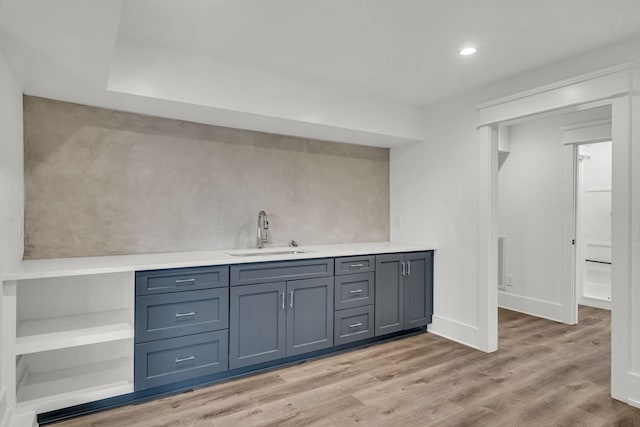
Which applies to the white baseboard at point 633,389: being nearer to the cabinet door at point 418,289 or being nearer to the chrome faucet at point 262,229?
the cabinet door at point 418,289

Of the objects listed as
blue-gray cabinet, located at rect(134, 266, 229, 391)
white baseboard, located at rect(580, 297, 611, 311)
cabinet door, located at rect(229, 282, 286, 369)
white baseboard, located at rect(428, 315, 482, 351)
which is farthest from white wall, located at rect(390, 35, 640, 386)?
white baseboard, located at rect(580, 297, 611, 311)

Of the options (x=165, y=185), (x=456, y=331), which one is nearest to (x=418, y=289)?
(x=456, y=331)

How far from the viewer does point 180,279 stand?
8.21ft

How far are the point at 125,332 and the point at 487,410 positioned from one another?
229cm

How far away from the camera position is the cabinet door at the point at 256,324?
270cm

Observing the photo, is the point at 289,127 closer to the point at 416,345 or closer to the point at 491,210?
the point at 491,210

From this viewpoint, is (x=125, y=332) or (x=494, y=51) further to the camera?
(x=494, y=51)

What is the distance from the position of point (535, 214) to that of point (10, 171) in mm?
4915

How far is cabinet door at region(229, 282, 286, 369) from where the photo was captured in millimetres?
2697

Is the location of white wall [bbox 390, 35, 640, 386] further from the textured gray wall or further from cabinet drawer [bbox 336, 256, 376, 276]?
cabinet drawer [bbox 336, 256, 376, 276]

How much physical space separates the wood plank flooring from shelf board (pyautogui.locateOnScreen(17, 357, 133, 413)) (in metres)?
0.13

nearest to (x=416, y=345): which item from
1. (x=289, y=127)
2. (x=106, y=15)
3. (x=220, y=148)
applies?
(x=289, y=127)

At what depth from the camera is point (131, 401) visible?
2395 mm

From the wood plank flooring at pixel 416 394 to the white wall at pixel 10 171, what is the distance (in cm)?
106
